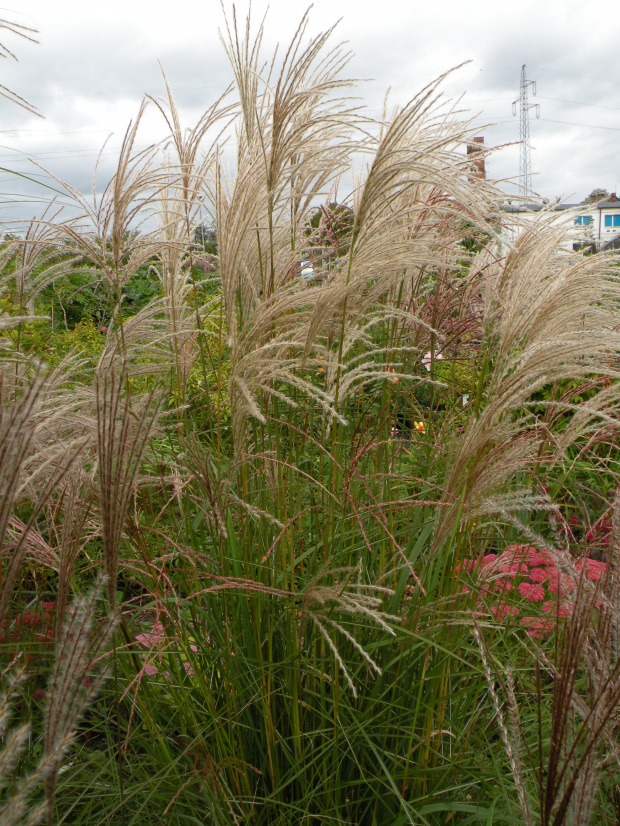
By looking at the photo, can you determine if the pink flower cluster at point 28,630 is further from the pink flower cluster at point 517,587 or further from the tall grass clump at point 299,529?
the pink flower cluster at point 517,587

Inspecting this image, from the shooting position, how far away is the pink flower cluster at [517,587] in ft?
5.94

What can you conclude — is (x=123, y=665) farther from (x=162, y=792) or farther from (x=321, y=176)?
(x=321, y=176)

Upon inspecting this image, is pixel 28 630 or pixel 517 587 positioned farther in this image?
pixel 517 587

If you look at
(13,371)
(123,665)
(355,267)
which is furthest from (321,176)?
(123,665)

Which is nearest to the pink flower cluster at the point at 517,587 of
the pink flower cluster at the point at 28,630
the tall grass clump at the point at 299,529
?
the tall grass clump at the point at 299,529

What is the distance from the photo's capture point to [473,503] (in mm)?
1543

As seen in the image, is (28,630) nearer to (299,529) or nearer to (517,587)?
(299,529)

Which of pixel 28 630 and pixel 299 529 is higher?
pixel 299 529

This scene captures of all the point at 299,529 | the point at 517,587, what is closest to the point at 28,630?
the point at 299,529

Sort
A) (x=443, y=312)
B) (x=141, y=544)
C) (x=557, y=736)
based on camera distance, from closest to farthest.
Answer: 1. (x=557, y=736)
2. (x=141, y=544)
3. (x=443, y=312)

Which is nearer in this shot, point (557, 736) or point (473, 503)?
point (557, 736)

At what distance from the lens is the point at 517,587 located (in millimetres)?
2125

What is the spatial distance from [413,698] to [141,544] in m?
0.87

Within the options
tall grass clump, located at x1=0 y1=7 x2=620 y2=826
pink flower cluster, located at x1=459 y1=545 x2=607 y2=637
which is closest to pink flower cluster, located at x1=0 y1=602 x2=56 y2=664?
tall grass clump, located at x1=0 y1=7 x2=620 y2=826
